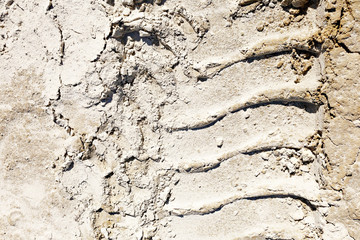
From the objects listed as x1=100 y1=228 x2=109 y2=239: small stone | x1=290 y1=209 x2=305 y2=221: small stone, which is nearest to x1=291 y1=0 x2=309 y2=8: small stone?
x1=290 y1=209 x2=305 y2=221: small stone

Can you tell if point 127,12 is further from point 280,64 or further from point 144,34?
point 280,64

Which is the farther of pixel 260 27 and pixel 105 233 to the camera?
pixel 105 233

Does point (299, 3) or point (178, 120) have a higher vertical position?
point (299, 3)

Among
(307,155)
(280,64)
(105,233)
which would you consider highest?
(280,64)

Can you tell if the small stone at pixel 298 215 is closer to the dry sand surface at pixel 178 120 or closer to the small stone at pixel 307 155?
the dry sand surface at pixel 178 120

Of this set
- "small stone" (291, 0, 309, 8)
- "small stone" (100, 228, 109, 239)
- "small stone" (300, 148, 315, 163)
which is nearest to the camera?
"small stone" (291, 0, 309, 8)

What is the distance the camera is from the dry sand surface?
88 cm

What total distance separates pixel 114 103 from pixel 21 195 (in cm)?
62

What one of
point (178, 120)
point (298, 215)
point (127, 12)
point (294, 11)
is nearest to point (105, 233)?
point (178, 120)

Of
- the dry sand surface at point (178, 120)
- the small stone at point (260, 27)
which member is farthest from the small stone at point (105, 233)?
the small stone at point (260, 27)

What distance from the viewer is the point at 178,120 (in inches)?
39.6

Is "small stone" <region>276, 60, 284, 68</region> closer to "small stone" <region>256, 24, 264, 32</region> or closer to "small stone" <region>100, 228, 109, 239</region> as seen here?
"small stone" <region>256, 24, 264, 32</region>

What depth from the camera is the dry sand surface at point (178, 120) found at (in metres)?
0.88

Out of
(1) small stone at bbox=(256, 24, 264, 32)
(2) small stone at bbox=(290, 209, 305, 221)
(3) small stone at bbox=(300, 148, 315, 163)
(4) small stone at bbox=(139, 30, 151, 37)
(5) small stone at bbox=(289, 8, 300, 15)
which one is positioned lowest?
(2) small stone at bbox=(290, 209, 305, 221)
